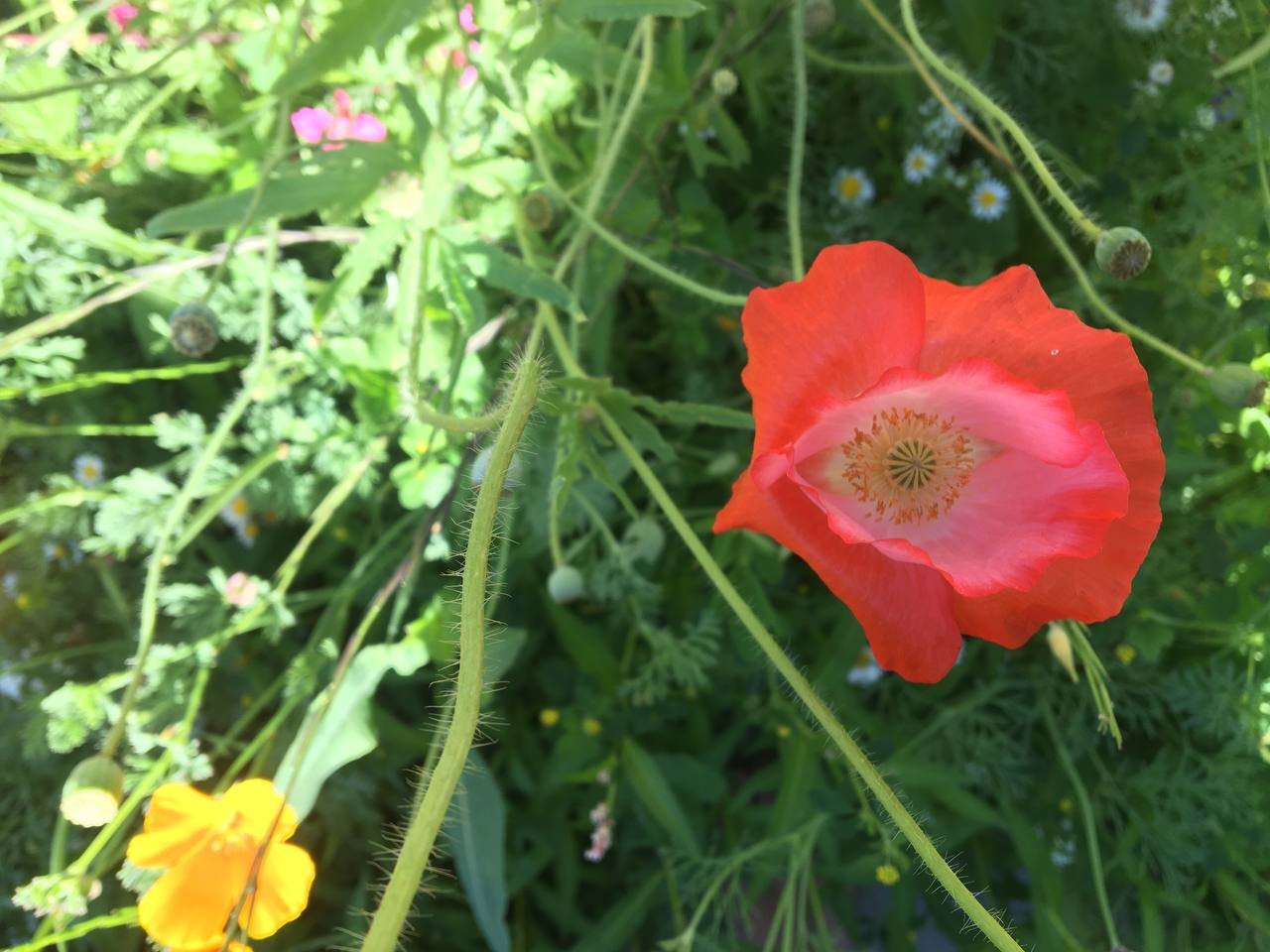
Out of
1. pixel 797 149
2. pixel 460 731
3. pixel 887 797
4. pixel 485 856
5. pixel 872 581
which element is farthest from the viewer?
pixel 485 856

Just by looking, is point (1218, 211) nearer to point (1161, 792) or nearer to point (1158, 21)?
point (1158, 21)

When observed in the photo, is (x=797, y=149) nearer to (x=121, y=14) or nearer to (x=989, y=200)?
(x=989, y=200)

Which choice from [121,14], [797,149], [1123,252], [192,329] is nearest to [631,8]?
[797,149]

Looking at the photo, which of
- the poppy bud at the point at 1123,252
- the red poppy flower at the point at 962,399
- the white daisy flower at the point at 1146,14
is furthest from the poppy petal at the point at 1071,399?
the white daisy flower at the point at 1146,14

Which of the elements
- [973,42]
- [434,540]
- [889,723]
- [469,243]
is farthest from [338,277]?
[889,723]

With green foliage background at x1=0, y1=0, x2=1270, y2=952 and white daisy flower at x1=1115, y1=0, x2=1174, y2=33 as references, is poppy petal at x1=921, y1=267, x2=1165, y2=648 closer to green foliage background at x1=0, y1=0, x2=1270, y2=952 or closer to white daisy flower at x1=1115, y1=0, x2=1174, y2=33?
green foliage background at x1=0, y1=0, x2=1270, y2=952

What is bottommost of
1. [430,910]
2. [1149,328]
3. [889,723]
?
[430,910]

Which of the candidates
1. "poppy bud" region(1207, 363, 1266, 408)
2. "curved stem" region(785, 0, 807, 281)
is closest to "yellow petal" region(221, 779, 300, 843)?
"curved stem" region(785, 0, 807, 281)
